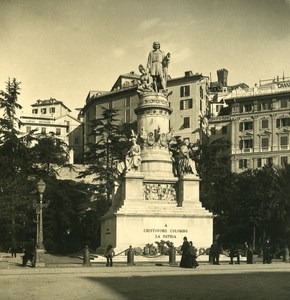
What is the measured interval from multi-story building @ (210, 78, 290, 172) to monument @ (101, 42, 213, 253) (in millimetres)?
48635

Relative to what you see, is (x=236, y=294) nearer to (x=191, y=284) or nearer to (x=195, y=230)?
(x=191, y=284)

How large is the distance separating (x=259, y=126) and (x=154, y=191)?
54.8 meters

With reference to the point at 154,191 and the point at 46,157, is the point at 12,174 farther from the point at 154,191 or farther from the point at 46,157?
the point at 154,191

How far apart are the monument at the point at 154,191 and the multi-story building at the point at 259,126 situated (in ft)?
160

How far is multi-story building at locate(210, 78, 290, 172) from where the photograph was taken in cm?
8694

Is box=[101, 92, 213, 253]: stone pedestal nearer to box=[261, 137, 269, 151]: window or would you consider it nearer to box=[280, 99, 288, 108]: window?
box=[280, 99, 288, 108]: window

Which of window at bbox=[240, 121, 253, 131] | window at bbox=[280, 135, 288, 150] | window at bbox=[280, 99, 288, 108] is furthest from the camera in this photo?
window at bbox=[240, 121, 253, 131]

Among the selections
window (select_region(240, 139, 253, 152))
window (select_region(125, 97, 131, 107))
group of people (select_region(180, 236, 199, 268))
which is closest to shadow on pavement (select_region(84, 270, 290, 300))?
group of people (select_region(180, 236, 199, 268))

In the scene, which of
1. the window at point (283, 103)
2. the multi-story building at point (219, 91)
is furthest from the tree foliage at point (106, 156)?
the multi-story building at point (219, 91)

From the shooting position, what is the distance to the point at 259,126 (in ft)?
293

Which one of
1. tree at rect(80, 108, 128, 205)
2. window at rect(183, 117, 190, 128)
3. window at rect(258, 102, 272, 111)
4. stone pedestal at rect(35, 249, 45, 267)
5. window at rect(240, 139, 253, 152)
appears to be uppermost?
window at rect(258, 102, 272, 111)

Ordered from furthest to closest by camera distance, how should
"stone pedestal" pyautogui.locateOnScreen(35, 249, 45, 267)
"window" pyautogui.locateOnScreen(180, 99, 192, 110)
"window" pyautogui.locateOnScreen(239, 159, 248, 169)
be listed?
"window" pyautogui.locateOnScreen(180, 99, 192, 110), "window" pyautogui.locateOnScreen(239, 159, 248, 169), "stone pedestal" pyautogui.locateOnScreen(35, 249, 45, 267)

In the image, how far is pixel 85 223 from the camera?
5338cm

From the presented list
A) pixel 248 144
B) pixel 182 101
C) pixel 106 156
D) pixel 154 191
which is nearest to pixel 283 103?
pixel 248 144
